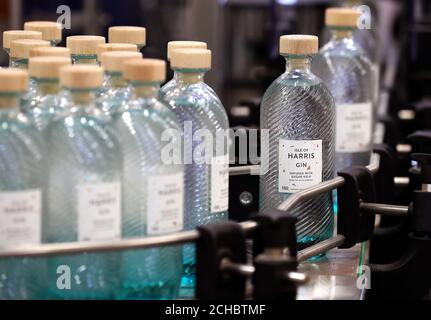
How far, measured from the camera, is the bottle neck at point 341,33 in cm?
258

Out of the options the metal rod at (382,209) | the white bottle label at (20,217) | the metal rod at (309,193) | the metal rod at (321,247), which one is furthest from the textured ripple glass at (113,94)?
the metal rod at (382,209)

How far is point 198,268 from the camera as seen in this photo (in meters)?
1.52

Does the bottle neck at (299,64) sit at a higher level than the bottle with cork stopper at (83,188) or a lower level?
higher

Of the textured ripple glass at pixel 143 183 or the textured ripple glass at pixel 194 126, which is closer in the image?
the textured ripple glass at pixel 143 183

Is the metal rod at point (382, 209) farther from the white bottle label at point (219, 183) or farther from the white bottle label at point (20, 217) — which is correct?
the white bottle label at point (20, 217)

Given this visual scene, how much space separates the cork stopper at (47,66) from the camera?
1.59 metres

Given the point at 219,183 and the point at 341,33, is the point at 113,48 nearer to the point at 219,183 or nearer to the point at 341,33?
the point at 219,183

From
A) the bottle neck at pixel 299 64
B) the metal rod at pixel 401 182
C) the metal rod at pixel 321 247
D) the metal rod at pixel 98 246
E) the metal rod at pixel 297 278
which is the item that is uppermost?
the bottle neck at pixel 299 64

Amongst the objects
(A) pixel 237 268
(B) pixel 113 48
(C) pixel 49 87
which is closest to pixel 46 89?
(C) pixel 49 87

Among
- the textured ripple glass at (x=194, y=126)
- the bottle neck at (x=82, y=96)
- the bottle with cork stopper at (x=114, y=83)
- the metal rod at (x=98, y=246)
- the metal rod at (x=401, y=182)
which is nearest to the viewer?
the metal rod at (x=98, y=246)

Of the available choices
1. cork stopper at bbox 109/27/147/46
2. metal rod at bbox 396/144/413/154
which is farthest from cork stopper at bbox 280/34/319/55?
metal rod at bbox 396/144/413/154

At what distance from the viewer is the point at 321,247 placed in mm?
1890

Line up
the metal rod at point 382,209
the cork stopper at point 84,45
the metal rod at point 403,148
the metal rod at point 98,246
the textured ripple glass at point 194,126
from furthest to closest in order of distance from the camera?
the metal rod at point 403,148 < the metal rod at point 382,209 < the cork stopper at point 84,45 < the textured ripple glass at point 194,126 < the metal rod at point 98,246
